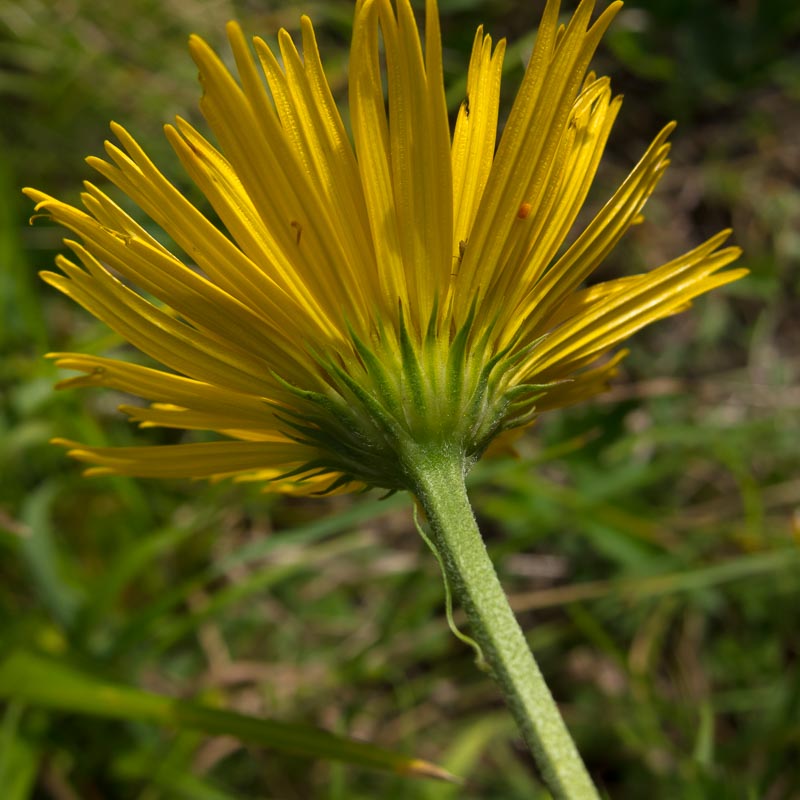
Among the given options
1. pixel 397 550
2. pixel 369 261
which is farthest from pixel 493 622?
pixel 397 550

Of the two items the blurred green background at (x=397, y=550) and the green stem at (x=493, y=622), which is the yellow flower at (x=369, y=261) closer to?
the green stem at (x=493, y=622)

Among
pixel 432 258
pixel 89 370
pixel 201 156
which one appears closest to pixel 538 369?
pixel 432 258

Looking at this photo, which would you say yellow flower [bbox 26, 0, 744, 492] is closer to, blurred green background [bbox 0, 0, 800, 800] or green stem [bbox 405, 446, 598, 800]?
green stem [bbox 405, 446, 598, 800]

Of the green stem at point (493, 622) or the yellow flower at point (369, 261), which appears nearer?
the green stem at point (493, 622)

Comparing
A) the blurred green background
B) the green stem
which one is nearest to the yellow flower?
the green stem

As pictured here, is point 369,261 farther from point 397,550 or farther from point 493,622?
point 397,550

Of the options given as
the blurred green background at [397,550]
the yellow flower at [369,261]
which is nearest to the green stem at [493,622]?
the yellow flower at [369,261]

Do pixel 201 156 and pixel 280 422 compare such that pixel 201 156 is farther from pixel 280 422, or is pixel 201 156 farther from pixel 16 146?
pixel 16 146
